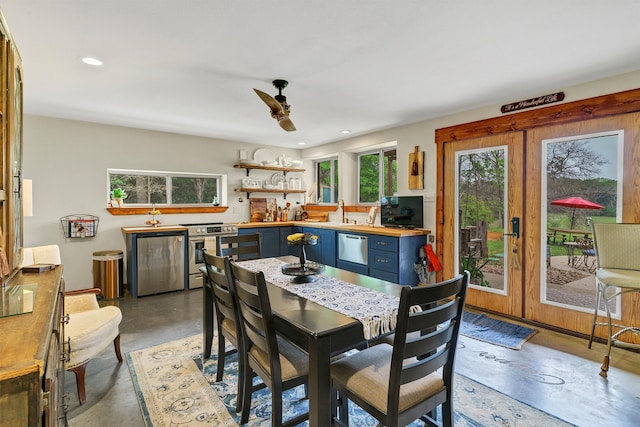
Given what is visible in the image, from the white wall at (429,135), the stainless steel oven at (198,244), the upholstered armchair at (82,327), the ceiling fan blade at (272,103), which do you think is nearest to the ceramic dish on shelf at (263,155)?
the white wall at (429,135)

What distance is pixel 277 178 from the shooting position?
20.5 ft

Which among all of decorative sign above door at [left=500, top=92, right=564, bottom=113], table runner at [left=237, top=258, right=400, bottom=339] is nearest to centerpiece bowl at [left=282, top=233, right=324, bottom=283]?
table runner at [left=237, top=258, right=400, bottom=339]

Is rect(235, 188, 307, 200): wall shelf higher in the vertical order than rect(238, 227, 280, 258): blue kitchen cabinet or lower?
higher

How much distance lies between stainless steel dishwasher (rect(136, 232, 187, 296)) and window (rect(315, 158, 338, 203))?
2.76m

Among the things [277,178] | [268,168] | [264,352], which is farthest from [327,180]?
[264,352]

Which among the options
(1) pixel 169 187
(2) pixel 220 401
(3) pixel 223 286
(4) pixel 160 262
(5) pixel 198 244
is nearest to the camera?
(3) pixel 223 286

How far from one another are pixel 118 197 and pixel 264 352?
398cm

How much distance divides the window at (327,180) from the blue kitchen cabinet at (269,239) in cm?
127

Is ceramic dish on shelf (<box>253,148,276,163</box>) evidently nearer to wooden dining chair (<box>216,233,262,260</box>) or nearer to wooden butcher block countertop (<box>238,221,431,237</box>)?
wooden butcher block countertop (<box>238,221,431,237</box>)

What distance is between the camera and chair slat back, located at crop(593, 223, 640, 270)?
2.59 meters

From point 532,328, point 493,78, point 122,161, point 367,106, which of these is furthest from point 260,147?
point 532,328

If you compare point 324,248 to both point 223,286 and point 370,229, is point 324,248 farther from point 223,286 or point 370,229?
point 223,286

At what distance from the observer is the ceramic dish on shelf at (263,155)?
5.90 metres

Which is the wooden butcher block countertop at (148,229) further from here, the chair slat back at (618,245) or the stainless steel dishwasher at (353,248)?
the chair slat back at (618,245)
